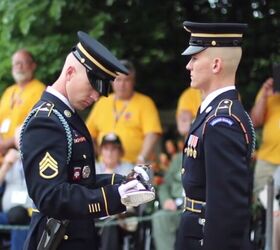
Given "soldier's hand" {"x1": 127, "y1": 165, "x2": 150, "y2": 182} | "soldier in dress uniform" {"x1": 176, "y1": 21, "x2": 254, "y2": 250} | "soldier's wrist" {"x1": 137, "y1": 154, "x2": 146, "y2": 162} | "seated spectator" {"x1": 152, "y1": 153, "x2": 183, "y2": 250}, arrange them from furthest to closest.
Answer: "soldier's wrist" {"x1": 137, "y1": 154, "x2": 146, "y2": 162} → "seated spectator" {"x1": 152, "y1": 153, "x2": 183, "y2": 250} → "soldier's hand" {"x1": 127, "y1": 165, "x2": 150, "y2": 182} → "soldier in dress uniform" {"x1": 176, "y1": 21, "x2": 254, "y2": 250}

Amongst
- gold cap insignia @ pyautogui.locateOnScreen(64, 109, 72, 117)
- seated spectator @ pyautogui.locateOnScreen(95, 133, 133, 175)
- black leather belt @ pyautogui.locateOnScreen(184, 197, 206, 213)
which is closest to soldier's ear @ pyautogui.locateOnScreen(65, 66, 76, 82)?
gold cap insignia @ pyautogui.locateOnScreen(64, 109, 72, 117)

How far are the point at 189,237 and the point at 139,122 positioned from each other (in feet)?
11.6

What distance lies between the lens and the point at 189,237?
148 inches

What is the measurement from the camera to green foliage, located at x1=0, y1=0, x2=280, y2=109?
720 centimetres

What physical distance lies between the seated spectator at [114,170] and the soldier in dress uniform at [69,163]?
110 inches

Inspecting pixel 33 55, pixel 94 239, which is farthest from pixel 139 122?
pixel 94 239

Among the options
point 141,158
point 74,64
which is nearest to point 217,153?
point 74,64

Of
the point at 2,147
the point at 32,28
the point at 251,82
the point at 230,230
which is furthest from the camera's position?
the point at 251,82

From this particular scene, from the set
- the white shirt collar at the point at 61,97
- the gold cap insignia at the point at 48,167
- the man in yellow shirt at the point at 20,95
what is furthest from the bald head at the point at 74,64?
the man in yellow shirt at the point at 20,95

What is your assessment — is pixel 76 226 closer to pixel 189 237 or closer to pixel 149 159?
pixel 189 237

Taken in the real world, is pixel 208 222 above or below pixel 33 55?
below

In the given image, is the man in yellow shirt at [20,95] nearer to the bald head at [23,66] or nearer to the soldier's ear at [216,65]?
the bald head at [23,66]

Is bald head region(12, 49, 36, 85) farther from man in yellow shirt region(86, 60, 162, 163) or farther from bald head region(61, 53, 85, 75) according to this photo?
bald head region(61, 53, 85, 75)

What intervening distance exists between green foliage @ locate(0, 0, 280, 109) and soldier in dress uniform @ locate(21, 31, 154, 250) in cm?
Result: 329
